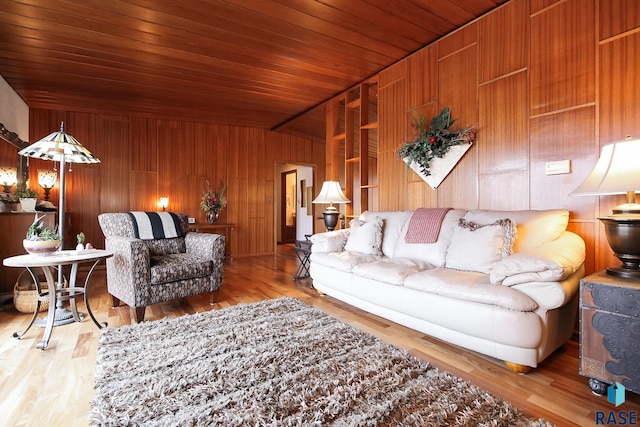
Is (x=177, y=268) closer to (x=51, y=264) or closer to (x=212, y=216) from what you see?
(x=51, y=264)

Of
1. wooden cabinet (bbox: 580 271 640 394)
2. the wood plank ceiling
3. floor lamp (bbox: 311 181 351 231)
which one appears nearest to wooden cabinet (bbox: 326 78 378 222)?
the wood plank ceiling

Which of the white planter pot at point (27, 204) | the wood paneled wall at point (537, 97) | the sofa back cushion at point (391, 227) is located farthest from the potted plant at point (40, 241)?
the wood paneled wall at point (537, 97)

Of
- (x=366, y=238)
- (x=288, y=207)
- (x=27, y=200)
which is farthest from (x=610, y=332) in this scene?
(x=288, y=207)

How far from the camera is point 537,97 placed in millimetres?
2545

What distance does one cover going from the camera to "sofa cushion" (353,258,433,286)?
2.41 m

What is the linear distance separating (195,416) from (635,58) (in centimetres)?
332

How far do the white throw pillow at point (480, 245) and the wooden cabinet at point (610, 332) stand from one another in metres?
0.63

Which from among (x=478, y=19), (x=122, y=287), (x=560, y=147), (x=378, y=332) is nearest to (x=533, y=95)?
(x=560, y=147)

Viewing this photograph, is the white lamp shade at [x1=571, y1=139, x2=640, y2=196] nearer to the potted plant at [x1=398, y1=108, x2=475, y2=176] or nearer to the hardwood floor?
the hardwood floor

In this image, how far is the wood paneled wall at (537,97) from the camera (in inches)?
85.6

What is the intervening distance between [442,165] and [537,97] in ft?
3.15

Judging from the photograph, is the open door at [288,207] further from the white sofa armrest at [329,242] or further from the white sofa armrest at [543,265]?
the white sofa armrest at [543,265]

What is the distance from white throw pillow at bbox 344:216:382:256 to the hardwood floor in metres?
0.62

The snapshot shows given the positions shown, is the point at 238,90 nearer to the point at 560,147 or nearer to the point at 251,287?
the point at 251,287
